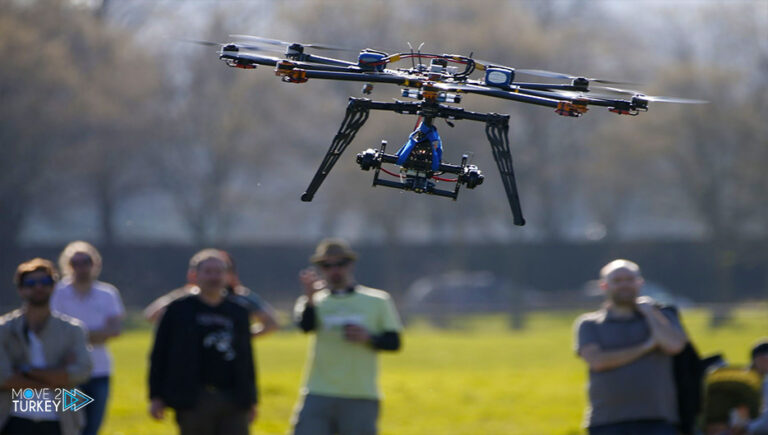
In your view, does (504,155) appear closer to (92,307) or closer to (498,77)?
(498,77)

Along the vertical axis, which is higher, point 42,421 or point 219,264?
point 219,264

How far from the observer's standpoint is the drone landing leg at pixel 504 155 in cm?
389

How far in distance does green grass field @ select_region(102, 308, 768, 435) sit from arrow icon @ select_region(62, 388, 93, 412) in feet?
17.7

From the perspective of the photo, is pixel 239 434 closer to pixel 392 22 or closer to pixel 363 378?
pixel 363 378

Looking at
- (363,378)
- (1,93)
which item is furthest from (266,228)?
(363,378)

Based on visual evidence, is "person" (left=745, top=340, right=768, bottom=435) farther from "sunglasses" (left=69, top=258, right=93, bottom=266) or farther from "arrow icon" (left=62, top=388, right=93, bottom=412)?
"sunglasses" (left=69, top=258, right=93, bottom=266)

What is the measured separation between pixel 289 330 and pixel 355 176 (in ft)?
36.4

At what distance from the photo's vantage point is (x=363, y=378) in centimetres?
909

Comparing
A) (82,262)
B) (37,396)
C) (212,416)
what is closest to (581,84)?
(37,396)

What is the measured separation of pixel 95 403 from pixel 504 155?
671 cm

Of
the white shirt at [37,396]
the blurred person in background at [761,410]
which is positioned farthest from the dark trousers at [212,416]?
the blurred person in background at [761,410]

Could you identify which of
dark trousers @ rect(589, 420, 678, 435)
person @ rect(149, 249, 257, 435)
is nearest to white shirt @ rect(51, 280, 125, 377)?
person @ rect(149, 249, 257, 435)

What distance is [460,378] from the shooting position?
73.4 ft

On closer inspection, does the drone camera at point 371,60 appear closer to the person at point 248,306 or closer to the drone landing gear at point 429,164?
the drone landing gear at point 429,164
